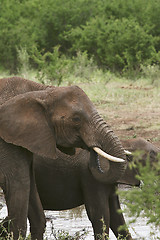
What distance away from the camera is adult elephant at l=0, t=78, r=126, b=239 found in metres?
4.76

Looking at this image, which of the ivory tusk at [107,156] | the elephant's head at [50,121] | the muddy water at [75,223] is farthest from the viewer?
the muddy water at [75,223]

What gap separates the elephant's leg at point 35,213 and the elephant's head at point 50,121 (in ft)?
1.46

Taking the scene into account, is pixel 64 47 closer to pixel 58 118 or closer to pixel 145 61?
pixel 145 61

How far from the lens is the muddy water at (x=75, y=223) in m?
6.47

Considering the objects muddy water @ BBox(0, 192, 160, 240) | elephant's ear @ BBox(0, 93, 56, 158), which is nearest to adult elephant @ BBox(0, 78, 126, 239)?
elephant's ear @ BBox(0, 93, 56, 158)

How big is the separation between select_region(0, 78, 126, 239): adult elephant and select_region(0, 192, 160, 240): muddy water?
1.61 metres

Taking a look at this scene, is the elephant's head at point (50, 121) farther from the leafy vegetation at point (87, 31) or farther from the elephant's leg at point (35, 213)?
the leafy vegetation at point (87, 31)

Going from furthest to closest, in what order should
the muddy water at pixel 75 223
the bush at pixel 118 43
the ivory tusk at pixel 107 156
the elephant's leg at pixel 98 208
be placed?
1. the bush at pixel 118 43
2. the muddy water at pixel 75 223
3. the elephant's leg at pixel 98 208
4. the ivory tusk at pixel 107 156

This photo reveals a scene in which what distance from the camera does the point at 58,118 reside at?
4.79m

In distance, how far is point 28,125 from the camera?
191 inches

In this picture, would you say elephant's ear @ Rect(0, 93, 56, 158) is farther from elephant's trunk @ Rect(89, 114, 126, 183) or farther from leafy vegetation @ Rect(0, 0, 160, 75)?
leafy vegetation @ Rect(0, 0, 160, 75)

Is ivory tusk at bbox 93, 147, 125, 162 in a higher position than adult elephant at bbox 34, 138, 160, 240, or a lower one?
higher

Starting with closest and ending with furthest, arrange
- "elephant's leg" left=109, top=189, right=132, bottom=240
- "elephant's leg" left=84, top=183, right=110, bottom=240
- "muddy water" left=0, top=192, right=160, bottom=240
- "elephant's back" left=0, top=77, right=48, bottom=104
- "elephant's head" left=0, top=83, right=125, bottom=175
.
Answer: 1. "elephant's head" left=0, top=83, right=125, bottom=175
2. "elephant's back" left=0, top=77, right=48, bottom=104
3. "elephant's leg" left=84, top=183, right=110, bottom=240
4. "elephant's leg" left=109, top=189, right=132, bottom=240
5. "muddy water" left=0, top=192, right=160, bottom=240

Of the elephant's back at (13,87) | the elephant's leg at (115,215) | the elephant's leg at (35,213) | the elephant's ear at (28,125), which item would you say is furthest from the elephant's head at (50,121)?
the elephant's leg at (115,215)
